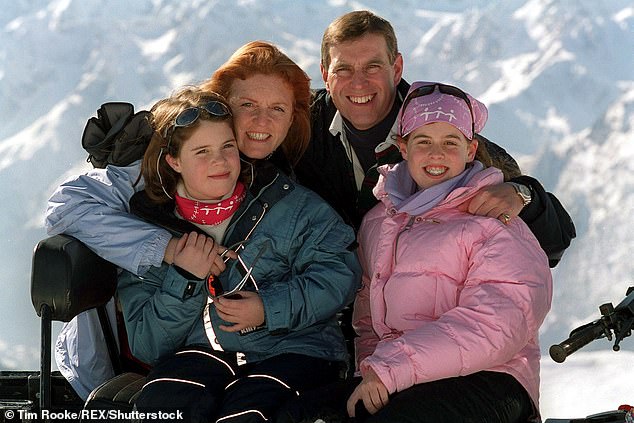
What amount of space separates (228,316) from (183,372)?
23 centimetres

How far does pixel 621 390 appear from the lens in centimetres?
755

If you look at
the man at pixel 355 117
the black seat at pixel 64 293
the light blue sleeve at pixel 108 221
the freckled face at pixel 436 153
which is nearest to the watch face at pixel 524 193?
the freckled face at pixel 436 153

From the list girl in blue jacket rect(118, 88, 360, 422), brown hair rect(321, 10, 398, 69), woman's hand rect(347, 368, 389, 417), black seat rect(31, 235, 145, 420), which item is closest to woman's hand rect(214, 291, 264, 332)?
girl in blue jacket rect(118, 88, 360, 422)

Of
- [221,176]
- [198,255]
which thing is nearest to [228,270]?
[198,255]

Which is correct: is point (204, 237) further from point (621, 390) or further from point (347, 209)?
point (621, 390)

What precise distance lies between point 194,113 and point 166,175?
0.26m

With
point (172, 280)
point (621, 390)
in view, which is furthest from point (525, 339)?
point (621, 390)

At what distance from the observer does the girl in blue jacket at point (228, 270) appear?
3.26m

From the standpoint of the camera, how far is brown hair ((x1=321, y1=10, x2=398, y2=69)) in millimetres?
3984

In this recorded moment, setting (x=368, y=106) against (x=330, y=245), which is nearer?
(x=330, y=245)

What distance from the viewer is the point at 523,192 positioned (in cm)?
336

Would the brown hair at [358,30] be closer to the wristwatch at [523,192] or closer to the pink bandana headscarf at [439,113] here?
the pink bandana headscarf at [439,113]

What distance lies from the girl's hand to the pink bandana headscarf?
0.73 metres

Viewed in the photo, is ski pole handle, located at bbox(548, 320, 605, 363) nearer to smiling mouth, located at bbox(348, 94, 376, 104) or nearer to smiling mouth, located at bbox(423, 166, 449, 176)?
smiling mouth, located at bbox(423, 166, 449, 176)
